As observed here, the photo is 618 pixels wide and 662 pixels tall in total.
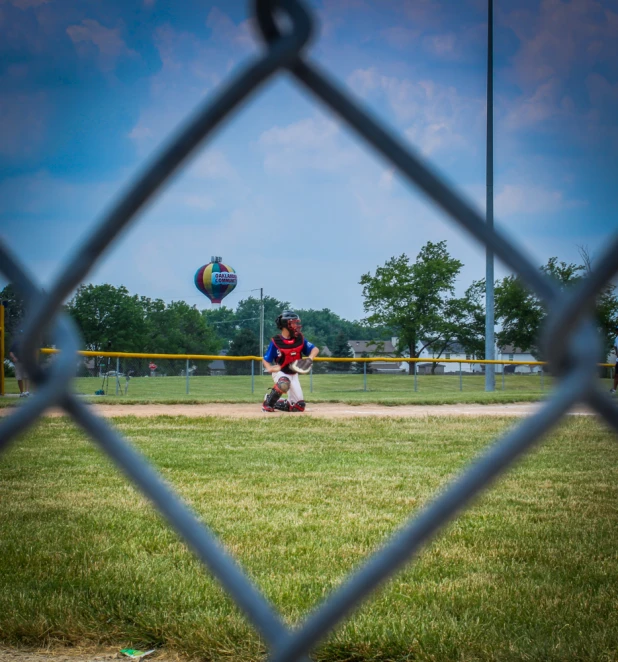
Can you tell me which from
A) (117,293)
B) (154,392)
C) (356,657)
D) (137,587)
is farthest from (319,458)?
(117,293)

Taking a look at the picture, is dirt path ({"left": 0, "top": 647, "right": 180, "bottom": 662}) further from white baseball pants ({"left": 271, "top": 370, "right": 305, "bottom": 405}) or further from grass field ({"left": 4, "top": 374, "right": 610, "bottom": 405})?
grass field ({"left": 4, "top": 374, "right": 610, "bottom": 405})

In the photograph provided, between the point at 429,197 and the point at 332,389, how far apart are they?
1861 centimetres

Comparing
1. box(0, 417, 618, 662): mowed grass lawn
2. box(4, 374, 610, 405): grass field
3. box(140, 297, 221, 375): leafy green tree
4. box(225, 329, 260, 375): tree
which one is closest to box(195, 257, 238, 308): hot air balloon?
box(140, 297, 221, 375): leafy green tree

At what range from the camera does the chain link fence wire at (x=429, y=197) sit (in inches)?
21.1

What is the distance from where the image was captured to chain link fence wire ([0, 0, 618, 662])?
0.54 meters

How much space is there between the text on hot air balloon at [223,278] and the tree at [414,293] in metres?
13.1

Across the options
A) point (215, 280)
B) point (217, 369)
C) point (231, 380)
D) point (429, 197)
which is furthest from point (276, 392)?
point (215, 280)

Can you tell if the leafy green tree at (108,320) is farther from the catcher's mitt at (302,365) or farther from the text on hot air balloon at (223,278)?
the text on hot air balloon at (223,278)

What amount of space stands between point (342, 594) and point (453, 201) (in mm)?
336

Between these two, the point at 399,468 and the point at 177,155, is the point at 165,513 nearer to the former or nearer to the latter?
the point at 177,155

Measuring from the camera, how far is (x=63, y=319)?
26.7 inches

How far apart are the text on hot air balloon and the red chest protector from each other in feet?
80.7

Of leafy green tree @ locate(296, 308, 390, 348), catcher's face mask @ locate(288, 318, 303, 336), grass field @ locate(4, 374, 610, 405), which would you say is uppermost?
leafy green tree @ locate(296, 308, 390, 348)

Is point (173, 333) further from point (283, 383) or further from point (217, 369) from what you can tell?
point (283, 383)
